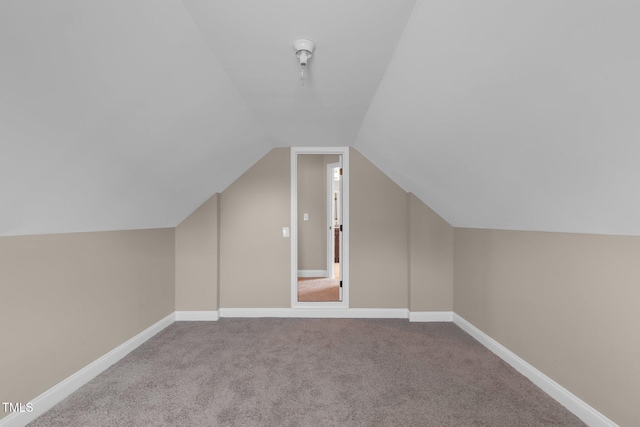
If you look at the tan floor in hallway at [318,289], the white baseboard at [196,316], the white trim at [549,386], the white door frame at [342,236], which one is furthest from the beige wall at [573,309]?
the white baseboard at [196,316]

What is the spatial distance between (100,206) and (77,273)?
527 millimetres

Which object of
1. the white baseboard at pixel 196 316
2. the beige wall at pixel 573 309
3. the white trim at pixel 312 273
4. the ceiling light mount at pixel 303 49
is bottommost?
the white baseboard at pixel 196 316

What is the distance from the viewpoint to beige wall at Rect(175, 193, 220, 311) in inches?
150

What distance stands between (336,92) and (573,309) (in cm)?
215

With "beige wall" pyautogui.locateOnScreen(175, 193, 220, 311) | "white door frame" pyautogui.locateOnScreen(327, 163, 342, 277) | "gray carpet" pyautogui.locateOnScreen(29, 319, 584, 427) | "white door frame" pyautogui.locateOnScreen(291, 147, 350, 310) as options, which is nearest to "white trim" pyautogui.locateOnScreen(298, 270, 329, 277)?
"white door frame" pyautogui.locateOnScreen(327, 163, 342, 277)

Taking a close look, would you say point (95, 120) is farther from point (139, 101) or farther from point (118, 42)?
point (118, 42)

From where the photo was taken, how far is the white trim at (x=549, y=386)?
1854 mm

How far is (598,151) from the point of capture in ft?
4.37

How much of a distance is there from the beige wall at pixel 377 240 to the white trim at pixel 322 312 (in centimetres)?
6

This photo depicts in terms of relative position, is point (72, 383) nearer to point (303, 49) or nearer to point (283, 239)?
point (283, 239)

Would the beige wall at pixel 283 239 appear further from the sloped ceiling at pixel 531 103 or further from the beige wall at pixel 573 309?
the sloped ceiling at pixel 531 103

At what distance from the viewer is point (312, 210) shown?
618 cm

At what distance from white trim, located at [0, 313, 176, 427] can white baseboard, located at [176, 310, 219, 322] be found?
1.91 ft

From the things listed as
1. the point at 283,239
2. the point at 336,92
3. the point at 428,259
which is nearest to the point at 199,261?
the point at 283,239
